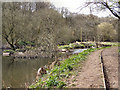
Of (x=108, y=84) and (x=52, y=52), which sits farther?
(x=52, y=52)

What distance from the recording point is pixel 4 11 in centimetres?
2355

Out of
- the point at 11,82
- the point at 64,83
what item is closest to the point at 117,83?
the point at 64,83

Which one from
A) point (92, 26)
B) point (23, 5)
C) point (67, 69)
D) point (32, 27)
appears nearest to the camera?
point (67, 69)

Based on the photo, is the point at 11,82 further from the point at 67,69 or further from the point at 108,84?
the point at 108,84

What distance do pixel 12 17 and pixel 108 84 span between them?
2237cm

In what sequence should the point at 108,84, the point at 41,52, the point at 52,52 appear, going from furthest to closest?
the point at 41,52 < the point at 52,52 < the point at 108,84

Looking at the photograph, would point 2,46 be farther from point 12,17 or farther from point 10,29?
point 12,17

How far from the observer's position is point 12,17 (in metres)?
23.9

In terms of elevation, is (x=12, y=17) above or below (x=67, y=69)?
above

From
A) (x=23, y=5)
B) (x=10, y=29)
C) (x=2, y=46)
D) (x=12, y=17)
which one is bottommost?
(x=2, y=46)

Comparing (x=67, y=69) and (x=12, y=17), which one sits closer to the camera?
(x=67, y=69)

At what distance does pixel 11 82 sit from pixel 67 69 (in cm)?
320

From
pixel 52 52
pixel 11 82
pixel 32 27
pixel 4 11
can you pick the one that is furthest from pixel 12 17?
pixel 11 82

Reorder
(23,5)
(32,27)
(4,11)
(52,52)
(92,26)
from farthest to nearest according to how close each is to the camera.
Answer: (92,26)
(23,5)
(32,27)
(4,11)
(52,52)
